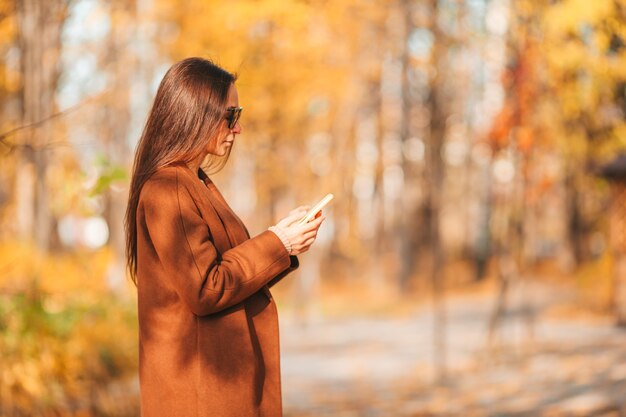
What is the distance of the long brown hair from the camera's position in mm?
2463

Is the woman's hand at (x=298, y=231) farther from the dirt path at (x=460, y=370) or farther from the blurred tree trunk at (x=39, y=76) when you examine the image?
the dirt path at (x=460, y=370)

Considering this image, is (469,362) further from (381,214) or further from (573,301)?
(381,214)

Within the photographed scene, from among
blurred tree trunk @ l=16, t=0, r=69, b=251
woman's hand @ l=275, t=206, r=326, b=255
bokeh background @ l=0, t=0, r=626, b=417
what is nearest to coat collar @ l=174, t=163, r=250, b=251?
woman's hand @ l=275, t=206, r=326, b=255

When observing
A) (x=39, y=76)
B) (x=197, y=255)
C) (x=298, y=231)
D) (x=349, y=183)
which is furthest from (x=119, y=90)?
(x=349, y=183)

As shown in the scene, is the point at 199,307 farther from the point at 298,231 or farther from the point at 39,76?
the point at 39,76

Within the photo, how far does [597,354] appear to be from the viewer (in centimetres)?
1138

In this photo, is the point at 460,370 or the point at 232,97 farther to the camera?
the point at 460,370

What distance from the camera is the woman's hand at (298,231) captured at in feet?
8.14

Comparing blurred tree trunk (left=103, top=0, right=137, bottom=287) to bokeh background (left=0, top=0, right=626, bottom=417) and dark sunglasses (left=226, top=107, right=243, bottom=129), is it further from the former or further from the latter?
dark sunglasses (left=226, top=107, right=243, bottom=129)

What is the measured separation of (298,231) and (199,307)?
14.0 inches

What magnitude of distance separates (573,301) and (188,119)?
17671 millimetres

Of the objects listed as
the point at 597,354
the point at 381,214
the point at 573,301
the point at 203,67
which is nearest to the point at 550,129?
the point at 573,301

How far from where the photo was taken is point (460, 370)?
1095cm

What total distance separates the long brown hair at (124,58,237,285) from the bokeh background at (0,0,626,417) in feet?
2.18
